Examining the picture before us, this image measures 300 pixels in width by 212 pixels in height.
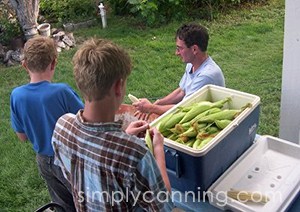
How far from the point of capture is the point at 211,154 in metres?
1.56

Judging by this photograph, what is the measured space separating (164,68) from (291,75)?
283 cm

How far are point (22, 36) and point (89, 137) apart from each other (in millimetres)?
5370

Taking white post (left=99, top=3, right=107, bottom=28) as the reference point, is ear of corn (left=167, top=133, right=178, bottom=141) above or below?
below

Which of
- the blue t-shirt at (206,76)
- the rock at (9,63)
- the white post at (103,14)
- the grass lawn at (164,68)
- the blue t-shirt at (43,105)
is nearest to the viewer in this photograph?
the blue t-shirt at (43,105)

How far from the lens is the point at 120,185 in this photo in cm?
134

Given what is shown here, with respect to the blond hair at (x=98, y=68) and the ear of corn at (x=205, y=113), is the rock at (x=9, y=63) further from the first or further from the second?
the blond hair at (x=98, y=68)

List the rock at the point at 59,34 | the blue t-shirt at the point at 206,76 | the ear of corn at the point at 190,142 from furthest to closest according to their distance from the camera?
1. the rock at the point at 59,34
2. the blue t-shirt at the point at 206,76
3. the ear of corn at the point at 190,142

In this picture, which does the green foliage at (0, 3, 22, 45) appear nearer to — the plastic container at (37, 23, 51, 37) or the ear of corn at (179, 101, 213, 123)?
the plastic container at (37, 23, 51, 37)

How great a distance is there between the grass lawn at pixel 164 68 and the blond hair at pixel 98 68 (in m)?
2.00

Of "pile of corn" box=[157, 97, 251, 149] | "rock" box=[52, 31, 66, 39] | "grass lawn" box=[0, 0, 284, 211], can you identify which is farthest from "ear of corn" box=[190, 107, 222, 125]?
"rock" box=[52, 31, 66, 39]

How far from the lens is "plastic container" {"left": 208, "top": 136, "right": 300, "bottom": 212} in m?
1.59

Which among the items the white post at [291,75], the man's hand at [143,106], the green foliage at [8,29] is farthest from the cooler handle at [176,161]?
the green foliage at [8,29]

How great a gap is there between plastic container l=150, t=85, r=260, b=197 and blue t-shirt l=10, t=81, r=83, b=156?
60cm

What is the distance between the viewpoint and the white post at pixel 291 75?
2168mm
